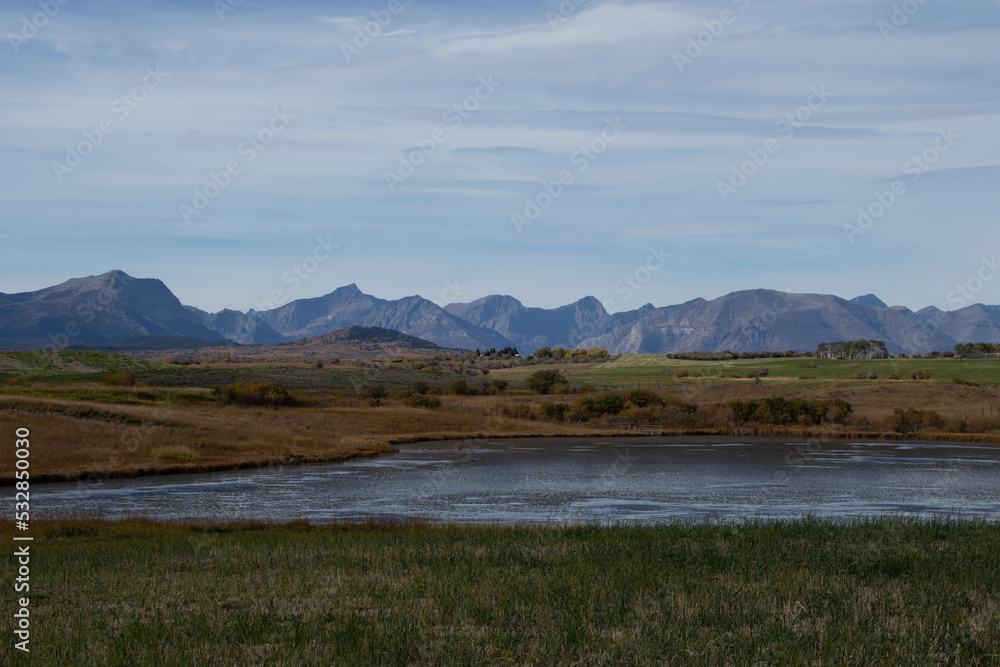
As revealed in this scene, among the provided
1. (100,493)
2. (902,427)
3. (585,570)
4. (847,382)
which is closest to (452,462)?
(100,493)

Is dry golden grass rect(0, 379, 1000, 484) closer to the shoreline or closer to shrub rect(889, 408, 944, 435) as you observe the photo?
the shoreline

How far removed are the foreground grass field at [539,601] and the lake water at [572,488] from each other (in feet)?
40.2

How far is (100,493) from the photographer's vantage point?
40.2 meters

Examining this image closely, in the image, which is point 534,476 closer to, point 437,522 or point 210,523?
point 437,522

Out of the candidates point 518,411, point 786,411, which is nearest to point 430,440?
point 518,411

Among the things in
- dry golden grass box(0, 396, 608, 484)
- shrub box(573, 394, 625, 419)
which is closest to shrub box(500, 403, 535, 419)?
shrub box(573, 394, 625, 419)

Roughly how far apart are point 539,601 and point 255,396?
77778mm

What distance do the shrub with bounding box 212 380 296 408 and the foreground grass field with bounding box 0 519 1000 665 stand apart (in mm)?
66713

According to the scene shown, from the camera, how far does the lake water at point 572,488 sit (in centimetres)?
3447

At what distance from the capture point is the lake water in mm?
34469

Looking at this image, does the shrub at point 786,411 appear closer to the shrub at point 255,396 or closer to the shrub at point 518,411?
the shrub at point 518,411

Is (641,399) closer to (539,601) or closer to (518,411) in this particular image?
(518,411)

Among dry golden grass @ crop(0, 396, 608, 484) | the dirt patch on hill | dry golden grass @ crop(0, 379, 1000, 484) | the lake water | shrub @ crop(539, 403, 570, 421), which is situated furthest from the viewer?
the dirt patch on hill

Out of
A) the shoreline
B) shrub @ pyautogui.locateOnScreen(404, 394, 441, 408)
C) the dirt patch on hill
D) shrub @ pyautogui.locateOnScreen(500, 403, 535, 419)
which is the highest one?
the dirt patch on hill
